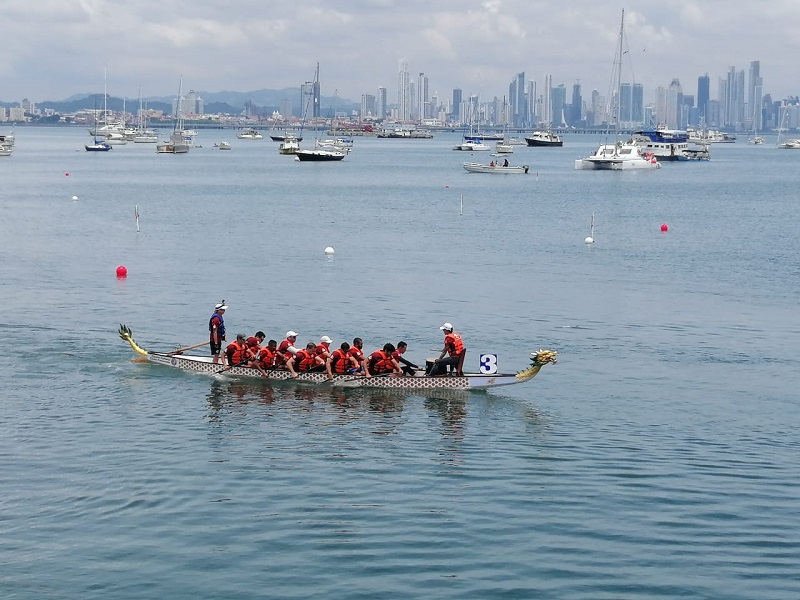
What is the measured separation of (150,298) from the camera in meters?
53.8

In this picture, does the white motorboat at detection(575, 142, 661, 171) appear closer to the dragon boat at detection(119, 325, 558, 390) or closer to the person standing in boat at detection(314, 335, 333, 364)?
the dragon boat at detection(119, 325, 558, 390)

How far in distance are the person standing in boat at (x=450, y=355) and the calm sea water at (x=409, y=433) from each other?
113 cm

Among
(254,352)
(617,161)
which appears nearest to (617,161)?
(617,161)

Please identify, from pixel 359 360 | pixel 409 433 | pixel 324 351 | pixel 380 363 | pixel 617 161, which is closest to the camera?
pixel 409 433

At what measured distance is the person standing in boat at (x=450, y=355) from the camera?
120 feet

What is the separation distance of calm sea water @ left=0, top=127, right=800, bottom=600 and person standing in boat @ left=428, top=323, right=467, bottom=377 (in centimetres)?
113

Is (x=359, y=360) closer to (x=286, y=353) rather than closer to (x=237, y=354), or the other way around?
(x=286, y=353)

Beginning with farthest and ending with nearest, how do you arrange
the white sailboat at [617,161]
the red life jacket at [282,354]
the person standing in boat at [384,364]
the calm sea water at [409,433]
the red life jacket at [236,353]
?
the white sailboat at [617,161]
the red life jacket at [236,353]
the red life jacket at [282,354]
the person standing in boat at [384,364]
the calm sea water at [409,433]

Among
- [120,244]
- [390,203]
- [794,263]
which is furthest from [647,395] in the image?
[390,203]

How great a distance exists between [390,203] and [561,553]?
85520 mm

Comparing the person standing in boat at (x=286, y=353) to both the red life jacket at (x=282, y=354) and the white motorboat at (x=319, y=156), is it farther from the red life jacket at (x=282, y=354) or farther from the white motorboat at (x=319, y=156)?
the white motorboat at (x=319, y=156)

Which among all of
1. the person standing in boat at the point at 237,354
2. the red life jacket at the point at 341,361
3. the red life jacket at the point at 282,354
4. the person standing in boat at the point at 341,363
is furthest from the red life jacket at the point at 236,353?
the red life jacket at the point at 341,361

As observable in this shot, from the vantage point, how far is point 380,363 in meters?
37.1

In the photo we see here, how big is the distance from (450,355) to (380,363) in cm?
229
